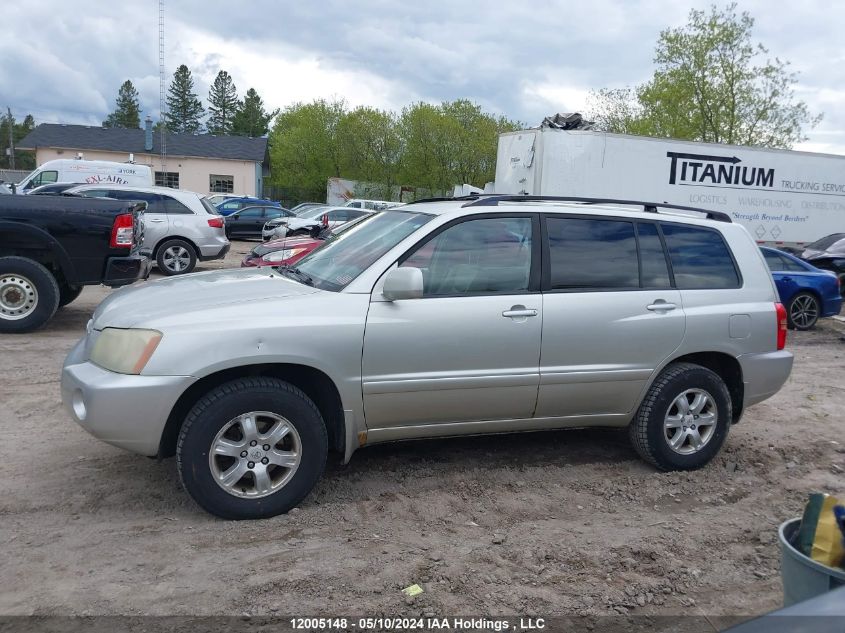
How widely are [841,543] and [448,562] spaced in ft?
5.91

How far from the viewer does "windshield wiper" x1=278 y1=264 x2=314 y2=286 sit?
15.4 ft

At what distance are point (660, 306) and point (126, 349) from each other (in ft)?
10.8

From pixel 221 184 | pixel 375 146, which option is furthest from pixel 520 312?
pixel 221 184

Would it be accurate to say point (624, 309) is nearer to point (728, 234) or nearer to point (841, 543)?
point (728, 234)

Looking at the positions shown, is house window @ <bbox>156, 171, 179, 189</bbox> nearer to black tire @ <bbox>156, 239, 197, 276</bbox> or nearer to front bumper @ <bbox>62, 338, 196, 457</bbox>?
black tire @ <bbox>156, 239, 197, 276</bbox>

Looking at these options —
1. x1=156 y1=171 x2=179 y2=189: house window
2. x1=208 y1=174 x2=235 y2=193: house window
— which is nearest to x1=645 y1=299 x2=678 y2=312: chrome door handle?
x1=156 y1=171 x2=179 y2=189: house window

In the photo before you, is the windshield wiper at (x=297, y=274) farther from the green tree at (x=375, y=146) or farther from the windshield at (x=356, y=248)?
the green tree at (x=375, y=146)

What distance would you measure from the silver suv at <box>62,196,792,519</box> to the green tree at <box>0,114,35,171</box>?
77.0m

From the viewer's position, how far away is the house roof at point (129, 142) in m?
46.0

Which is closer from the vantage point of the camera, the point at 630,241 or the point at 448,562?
the point at 448,562

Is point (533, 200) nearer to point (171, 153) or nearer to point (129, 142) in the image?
point (171, 153)

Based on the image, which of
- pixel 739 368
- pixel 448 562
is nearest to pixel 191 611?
pixel 448 562

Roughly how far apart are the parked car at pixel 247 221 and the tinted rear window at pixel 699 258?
21.8 m

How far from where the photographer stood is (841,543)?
8.79 feet
